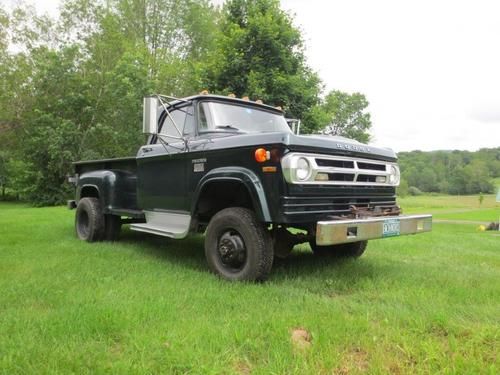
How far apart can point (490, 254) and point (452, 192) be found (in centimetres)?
6691

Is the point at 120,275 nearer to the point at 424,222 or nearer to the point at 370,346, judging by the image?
the point at 370,346

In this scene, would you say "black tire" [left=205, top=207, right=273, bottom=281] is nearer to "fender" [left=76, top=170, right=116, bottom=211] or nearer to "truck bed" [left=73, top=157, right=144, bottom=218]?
"truck bed" [left=73, top=157, right=144, bottom=218]

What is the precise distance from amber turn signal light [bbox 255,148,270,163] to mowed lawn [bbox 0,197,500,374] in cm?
120

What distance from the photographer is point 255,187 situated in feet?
12.0

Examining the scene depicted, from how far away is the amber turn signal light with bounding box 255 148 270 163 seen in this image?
11.8 ft

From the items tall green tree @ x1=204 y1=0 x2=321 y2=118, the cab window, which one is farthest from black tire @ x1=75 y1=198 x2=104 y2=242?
tall green tree @ x1=204 y1=0 x2=321 y2=118

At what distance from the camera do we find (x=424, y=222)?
14.2 ft

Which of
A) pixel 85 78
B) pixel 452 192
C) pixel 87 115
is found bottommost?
pixel 452 192

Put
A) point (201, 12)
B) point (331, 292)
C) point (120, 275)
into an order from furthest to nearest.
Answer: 1. point (201, 12)
2. point (120, 275)
3. point (331, 292)

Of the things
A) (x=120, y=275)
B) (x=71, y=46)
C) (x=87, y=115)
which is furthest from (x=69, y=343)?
(x=71, y=46)

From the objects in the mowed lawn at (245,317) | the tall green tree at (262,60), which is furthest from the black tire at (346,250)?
the tall green tree at (262,60)

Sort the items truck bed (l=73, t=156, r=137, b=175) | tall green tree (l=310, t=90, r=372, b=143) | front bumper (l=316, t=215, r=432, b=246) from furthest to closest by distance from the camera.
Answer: tall green tree (l=310, t=90, r=372, b=143), truck bed (l=73, t=156, r=137, b=175), front bumper (l=316, t=215, r=432, b=246)

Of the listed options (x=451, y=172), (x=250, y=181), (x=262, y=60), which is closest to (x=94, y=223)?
(x=250, y=181)

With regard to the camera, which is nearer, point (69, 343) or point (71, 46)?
point (69, 343)
